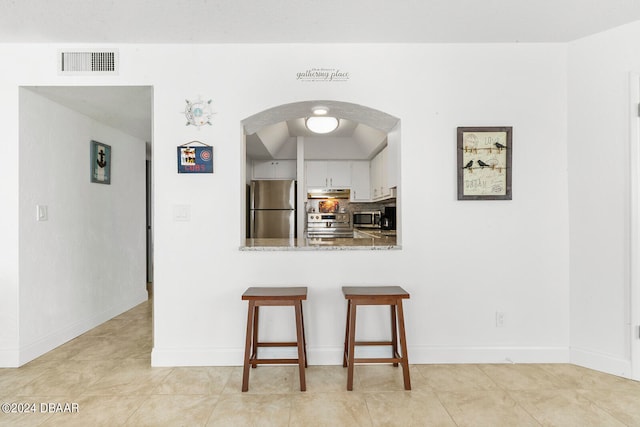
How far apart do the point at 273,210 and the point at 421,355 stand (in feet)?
11.4

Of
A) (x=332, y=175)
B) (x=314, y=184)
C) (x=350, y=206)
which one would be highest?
(x=332, y=175)

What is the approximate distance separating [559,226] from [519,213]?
30 centimetres

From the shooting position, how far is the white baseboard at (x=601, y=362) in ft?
7.39

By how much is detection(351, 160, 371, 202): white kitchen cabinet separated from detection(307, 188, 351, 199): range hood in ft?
0.38

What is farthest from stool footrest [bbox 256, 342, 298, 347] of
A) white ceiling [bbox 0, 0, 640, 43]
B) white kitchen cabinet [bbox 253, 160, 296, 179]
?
white kitchen cabinet [bbox 253, 160, 296, 179]

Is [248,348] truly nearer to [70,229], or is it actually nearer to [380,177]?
[70,229]

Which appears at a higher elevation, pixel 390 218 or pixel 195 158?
pixel 195 158

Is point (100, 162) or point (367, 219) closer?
point (100, 162)

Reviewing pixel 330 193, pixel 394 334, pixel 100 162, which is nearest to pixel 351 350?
pixel 394 334

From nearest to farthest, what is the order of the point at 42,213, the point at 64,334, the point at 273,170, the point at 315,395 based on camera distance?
1. the point at 315,395
2. the point at 42,213
3. the point at 64,334
4. the point at 273,170

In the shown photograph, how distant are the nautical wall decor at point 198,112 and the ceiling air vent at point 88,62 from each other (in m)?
0.58

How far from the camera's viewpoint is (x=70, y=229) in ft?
9.91

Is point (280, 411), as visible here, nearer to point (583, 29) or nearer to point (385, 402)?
point (385, 402)

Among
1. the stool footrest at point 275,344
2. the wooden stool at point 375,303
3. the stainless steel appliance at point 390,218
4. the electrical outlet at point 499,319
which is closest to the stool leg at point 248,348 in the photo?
the stool footrest at point 275,344
